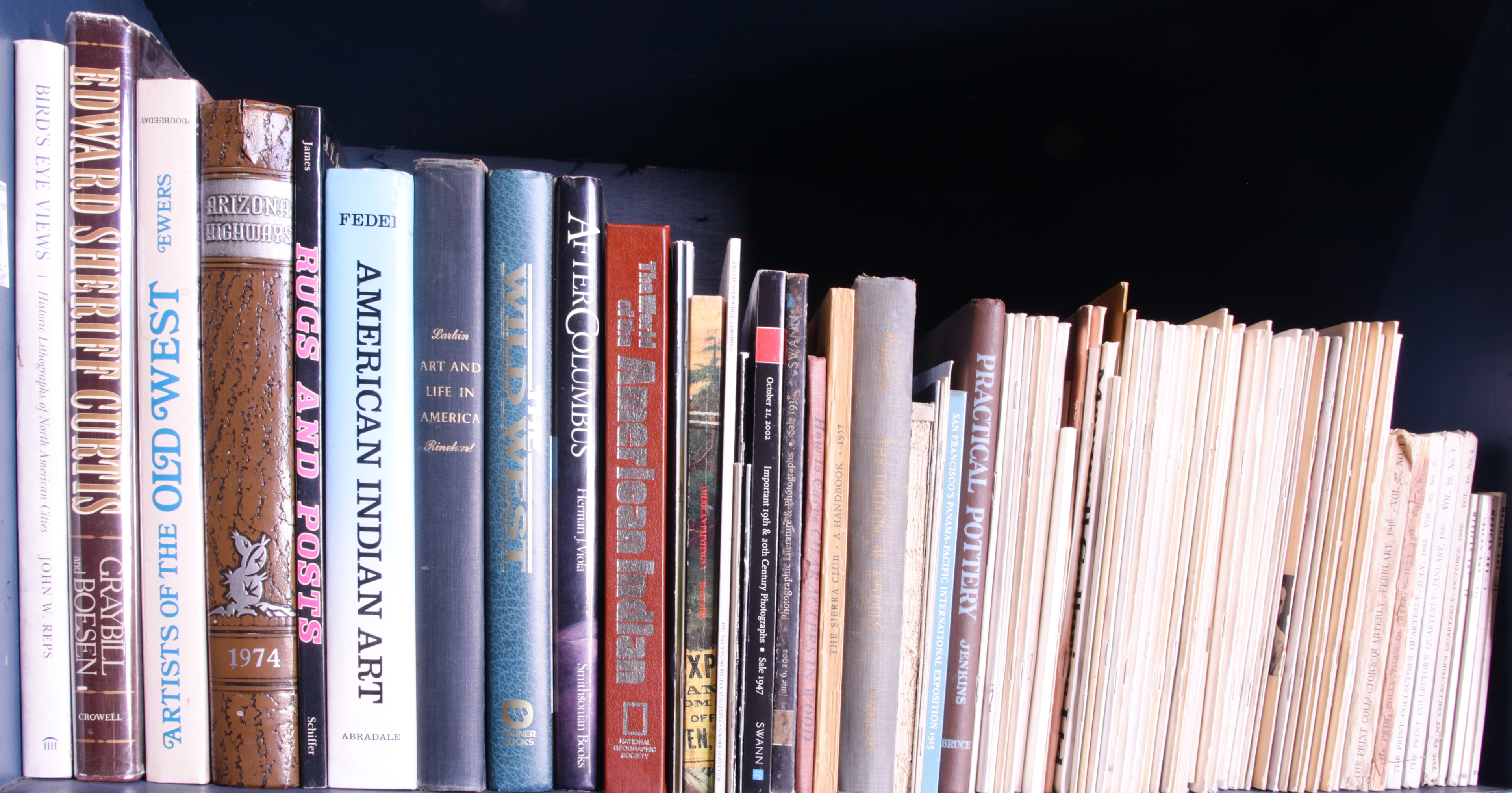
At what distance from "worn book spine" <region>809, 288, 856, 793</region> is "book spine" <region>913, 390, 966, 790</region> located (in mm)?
60

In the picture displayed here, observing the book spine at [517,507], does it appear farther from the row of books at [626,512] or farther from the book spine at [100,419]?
the book spine at [100,419]

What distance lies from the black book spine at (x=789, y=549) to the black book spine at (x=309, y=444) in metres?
0.31

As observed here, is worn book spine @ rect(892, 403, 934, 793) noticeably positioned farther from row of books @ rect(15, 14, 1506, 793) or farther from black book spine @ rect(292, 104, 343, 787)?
black book spine @ rect(292, 104, 343, 787)

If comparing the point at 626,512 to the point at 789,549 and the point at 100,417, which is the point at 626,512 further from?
the point at 100,417

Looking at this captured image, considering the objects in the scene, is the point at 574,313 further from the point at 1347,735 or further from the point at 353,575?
the point at 1347,735

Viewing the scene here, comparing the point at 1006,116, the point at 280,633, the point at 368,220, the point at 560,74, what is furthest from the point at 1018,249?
the point at 280,633

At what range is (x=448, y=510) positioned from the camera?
1.66 ft

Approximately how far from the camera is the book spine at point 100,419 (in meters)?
0.48

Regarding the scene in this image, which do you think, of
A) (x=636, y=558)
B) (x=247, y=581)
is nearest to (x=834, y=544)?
(x=636, y=558)

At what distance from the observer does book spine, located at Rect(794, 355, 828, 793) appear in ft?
1.71

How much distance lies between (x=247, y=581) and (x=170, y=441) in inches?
4.2

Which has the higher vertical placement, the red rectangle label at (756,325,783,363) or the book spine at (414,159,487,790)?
the red rectangle label at (756,325,783,363)

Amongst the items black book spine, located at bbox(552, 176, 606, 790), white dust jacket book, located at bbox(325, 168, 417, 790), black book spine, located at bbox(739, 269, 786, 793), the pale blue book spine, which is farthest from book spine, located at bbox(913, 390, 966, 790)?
white dust jacket book, located at bbox(325, 168, 417, 790)

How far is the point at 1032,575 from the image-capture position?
55 cm
